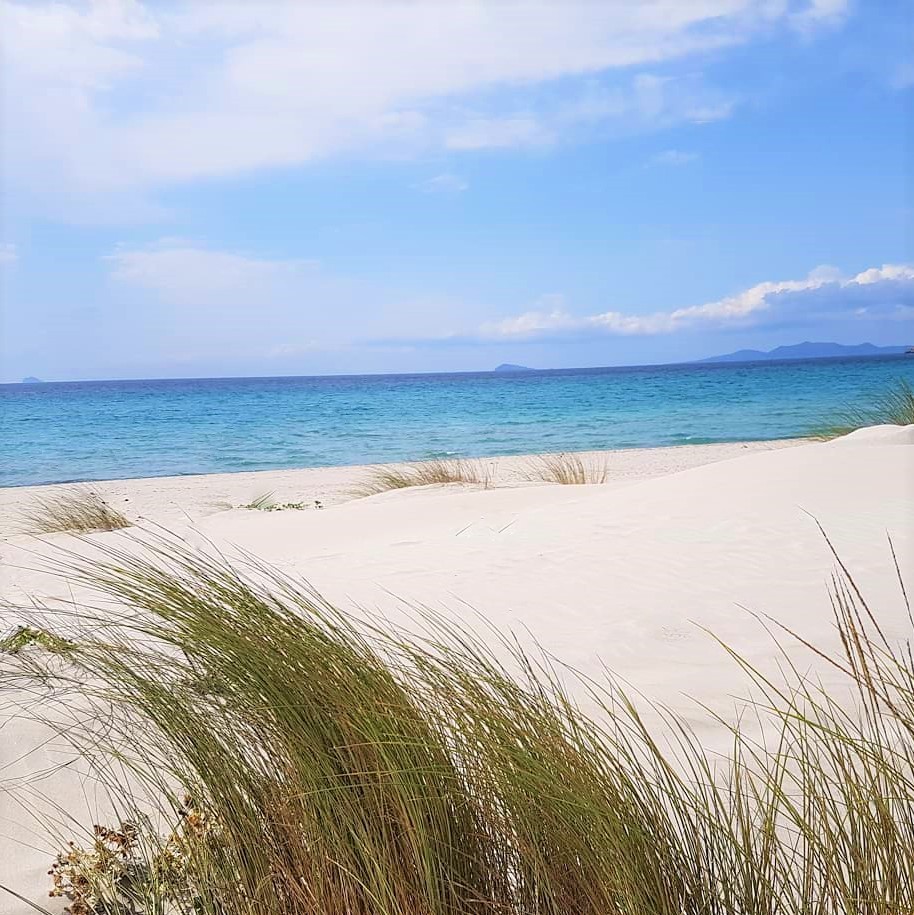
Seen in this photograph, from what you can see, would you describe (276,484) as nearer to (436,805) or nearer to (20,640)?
(20,640)

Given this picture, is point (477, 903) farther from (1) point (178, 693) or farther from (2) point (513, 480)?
(2) point (513, 480)

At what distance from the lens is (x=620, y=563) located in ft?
19.2

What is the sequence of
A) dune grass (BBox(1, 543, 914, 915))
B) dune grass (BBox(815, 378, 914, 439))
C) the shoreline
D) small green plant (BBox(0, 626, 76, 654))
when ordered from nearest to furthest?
dune grass (BBox(1, 543, 914, 915)) → small green plant (BBox(0, 626, 76, 654)) → the shoreline → dune grass (BBox(815, 378, 914, 439))

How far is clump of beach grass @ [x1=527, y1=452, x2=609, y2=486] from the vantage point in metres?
12.2

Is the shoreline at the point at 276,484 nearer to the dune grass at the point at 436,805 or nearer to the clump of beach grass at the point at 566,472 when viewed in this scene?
the clump of beach grass at the point at 566,472

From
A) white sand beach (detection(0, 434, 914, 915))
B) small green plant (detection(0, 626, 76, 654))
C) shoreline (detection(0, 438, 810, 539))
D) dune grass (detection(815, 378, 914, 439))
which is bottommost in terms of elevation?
shoreline (detection(0, 438, 810, 539))

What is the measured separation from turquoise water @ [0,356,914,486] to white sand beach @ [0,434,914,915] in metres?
11.8

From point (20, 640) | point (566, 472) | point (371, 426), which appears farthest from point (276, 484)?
point (371, 426)

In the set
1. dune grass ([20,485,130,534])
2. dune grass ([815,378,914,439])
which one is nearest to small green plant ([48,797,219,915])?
dune grass ([20,485,130,534])

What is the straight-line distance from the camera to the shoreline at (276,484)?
12109 millimetres

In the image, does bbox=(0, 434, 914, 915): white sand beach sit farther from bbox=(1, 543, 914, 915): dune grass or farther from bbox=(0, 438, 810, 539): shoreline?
bbox=(0, 438, 810, 539): shoreline

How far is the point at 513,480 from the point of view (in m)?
13.9

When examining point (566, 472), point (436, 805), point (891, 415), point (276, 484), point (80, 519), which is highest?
point (891, 415)

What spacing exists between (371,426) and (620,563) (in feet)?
81.8
